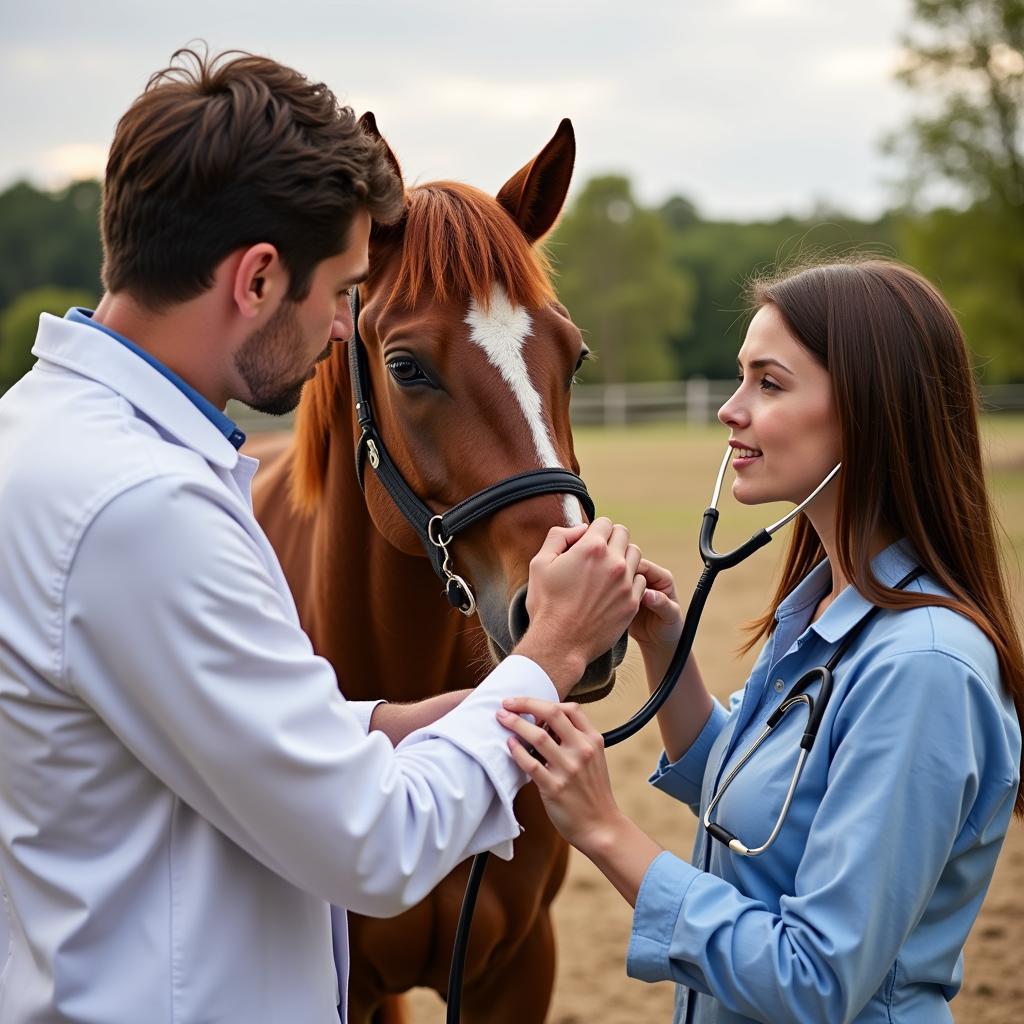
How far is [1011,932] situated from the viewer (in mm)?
4488

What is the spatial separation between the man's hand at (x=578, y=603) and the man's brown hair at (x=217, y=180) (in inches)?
22.5

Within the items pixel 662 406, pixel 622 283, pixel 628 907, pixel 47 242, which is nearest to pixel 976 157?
pixel 662 406

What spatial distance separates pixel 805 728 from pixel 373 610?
1.40 m

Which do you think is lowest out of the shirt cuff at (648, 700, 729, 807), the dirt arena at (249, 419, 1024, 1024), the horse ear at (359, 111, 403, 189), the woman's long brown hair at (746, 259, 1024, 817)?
the dirt arena at (249, 419, 1024, 1024)

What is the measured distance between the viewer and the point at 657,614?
215 cm

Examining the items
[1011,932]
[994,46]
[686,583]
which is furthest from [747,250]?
[1011,932]

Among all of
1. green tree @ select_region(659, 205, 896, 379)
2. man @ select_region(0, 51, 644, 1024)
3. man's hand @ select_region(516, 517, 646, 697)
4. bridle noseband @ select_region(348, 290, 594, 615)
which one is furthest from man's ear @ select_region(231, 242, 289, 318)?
green tree @ select_region(659, 205, 896, 379)

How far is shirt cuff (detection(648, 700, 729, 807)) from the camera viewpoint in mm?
2230

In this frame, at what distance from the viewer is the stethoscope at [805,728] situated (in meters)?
1.68

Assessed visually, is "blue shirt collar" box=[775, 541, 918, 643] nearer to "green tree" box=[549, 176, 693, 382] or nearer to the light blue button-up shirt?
the light blue button-up shirt

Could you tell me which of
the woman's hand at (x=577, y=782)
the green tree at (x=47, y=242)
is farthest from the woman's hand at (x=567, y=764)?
the green tree at (x=47, y=242)

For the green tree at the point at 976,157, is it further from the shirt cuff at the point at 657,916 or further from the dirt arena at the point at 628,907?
the shirt cuff at the point at 657,916

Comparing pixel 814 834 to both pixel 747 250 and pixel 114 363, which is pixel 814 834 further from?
pixel 747 250

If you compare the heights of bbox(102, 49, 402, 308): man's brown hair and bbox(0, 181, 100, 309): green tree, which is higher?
bbox(0, 181, 100, 309): green tree
